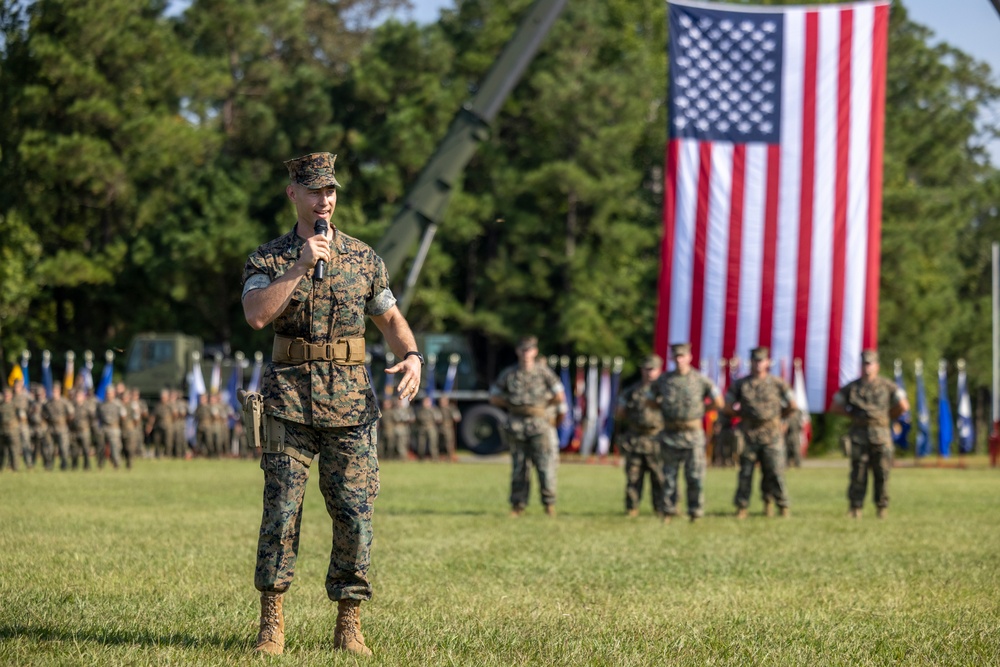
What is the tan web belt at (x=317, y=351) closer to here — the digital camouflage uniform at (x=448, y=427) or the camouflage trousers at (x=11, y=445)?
the camouflage trousers at (x=11, y=445)

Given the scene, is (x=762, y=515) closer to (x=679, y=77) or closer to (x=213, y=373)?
(x=679, y=77)

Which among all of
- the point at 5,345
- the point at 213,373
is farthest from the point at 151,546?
Answer: the point at 5,345

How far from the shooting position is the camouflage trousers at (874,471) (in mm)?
17156

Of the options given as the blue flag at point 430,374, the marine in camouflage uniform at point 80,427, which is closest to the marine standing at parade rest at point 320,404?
the marine in camouflage uniform at point 80,427

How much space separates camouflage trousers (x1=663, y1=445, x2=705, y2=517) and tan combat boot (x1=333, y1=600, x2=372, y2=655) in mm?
9820

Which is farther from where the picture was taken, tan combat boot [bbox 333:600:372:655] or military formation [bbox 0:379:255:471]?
military formation [bbox 0:379:255:471]

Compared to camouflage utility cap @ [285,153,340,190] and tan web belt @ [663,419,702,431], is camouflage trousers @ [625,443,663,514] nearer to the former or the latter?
tan web belt @ [663,419,702,431]

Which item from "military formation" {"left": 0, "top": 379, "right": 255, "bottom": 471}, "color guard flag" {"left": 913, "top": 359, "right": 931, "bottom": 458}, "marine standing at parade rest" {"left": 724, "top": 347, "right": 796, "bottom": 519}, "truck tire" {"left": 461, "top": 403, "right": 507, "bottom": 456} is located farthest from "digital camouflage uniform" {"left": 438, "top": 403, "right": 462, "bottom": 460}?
"marine standing at parade rest" {"left": 724, "top": 347, "right": 796, "bottom": 519}

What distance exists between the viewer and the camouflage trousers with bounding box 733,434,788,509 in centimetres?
1719

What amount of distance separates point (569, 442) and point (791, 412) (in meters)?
23.5

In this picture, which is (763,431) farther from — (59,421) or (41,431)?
(41,431)

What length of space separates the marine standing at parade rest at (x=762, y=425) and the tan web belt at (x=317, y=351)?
37.7 ft

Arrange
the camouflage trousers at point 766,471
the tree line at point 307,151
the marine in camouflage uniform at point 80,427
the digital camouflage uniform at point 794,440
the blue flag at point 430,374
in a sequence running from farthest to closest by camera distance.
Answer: the tree line at point 307,151 < the blue flag at point 430,374 < the digital camouflage uniform at point 794,440 < the marine in camouflage uniform at point 80,427 < the camouflage trousers at point 766,471

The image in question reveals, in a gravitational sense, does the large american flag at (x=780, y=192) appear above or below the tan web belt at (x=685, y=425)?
above
